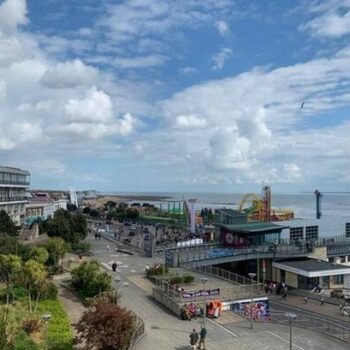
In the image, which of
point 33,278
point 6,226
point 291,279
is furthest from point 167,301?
point 6,226

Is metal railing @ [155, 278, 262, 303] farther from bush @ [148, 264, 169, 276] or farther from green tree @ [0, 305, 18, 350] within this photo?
green tree @ [0, 305, 18, 350]

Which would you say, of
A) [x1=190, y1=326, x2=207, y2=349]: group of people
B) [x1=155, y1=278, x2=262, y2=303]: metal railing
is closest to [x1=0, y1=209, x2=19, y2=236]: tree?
[x1=155, y1=278, x2=262, y2=303]: metal railing

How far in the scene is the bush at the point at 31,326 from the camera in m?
23.5

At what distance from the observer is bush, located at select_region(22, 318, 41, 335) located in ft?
77.1

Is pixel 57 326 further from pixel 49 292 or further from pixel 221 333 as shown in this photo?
pixel 221 333

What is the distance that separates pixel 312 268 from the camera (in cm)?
4528

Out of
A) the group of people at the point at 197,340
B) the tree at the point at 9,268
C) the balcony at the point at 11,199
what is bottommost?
the group of people at the point at 197,340

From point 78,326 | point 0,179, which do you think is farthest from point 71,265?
point 0,179

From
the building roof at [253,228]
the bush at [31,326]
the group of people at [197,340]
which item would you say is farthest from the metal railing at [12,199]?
the group of people at [197,340]

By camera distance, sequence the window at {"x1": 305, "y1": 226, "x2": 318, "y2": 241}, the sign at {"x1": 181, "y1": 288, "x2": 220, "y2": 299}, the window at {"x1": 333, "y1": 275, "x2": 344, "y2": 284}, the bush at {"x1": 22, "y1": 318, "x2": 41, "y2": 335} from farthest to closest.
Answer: the window at {"x1": 305, "y1": 226, "x2": 318, "y2": 241} → the window at {"x1": 333, "y1": 275, "x2": 344, "y2": 284} → the sign at {"x1": 181, "y1": 288, "x2": 220, "y2": 299} → the bush at {"x1": 22, "y1": 318, "x2": 41, "y2": 335}

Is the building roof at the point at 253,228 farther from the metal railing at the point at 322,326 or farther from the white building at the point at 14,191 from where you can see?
the white building at the point at 14,191

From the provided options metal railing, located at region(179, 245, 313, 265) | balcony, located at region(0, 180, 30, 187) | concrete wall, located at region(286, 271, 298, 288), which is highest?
balcony, located at region(0, 180, 30, 187)

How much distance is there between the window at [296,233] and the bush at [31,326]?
1465 inches

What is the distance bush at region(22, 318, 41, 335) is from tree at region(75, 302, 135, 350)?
3.90 m
